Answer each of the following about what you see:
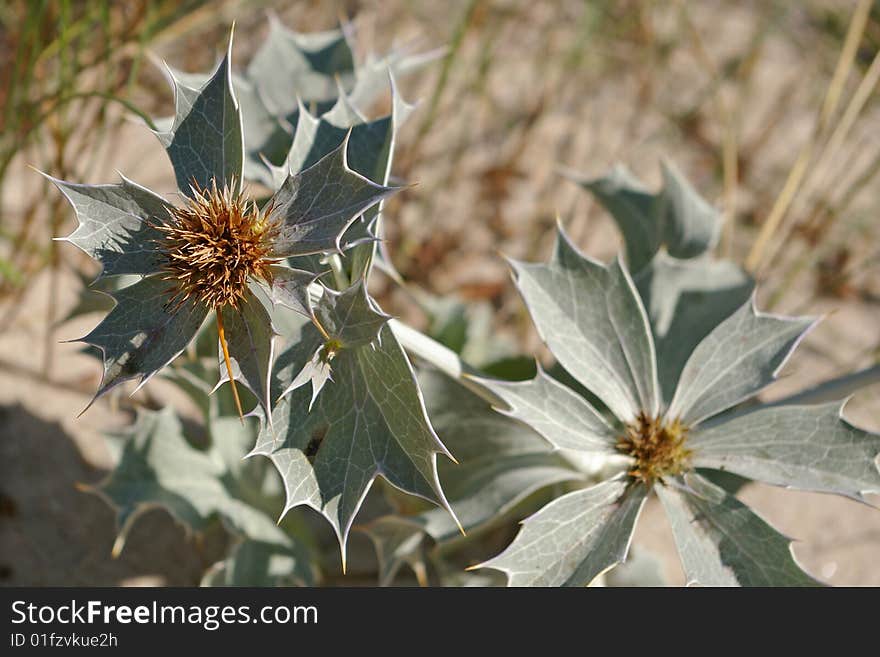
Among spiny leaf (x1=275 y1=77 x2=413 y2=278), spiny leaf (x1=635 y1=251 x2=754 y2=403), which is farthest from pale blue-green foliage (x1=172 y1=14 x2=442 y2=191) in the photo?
spiny leaf (x1=635 y1=251 x2=754 y2=403)

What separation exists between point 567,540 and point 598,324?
342mm

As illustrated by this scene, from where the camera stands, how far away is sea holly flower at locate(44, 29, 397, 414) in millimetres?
958

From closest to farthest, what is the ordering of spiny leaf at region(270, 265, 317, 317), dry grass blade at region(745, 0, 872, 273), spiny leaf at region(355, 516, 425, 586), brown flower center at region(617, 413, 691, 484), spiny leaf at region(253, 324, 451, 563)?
spiny leaf at region(270, 265, 317, 317)
spiny leaf at region(253, 324, 451, 563)
brown flower center at region(617, 413, 691, 484)
spiny leaf at region(355, 516, 425, 586)
dry grass blade at region(745, 0, 872, 273)

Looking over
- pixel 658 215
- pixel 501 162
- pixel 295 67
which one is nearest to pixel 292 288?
pixel 295 67

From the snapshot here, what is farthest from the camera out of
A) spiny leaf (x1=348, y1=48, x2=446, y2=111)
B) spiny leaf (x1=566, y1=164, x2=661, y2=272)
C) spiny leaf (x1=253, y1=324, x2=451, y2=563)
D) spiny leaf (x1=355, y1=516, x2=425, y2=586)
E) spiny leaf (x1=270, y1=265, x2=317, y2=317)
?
spiny leaf (x1=566, y1=164, x2=661, y2=272)

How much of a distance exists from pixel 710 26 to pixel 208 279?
221 centimetres

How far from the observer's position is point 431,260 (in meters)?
2.25

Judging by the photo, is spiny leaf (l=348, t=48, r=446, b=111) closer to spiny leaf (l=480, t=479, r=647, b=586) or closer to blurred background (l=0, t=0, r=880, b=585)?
blurred background (l=0, t=0, r=880, b=585)

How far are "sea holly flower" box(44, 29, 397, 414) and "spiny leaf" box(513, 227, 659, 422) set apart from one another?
40cm

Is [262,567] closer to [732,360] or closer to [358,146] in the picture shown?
[358,146]

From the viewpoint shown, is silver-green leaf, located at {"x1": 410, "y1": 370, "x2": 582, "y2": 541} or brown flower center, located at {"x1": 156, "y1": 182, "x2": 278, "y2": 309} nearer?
brown flower center, located at {"x1": 156, "y1": 182, "x2": 278, "y2": 309}

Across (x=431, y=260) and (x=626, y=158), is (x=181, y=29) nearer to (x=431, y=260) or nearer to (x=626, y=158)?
(x=431, y=260)

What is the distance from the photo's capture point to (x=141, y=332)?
1.01 metres

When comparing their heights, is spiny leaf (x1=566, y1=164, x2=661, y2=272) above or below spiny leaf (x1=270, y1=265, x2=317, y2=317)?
above
